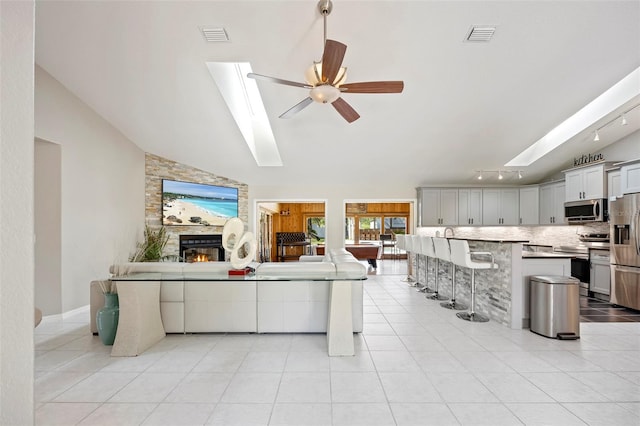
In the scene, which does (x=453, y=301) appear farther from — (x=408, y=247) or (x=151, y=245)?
(x=151, y=245)

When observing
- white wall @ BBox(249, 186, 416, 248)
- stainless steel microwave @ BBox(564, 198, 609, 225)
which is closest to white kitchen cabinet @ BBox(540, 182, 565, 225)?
stainless steel microwave @ BBox(564, 198, 609, 225)

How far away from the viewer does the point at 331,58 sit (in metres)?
2.66

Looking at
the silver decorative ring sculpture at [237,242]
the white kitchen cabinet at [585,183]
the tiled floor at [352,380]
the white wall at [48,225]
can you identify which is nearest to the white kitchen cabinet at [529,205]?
the white kitchen cabinet at [585,183]

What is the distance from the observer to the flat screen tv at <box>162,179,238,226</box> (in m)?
6.56

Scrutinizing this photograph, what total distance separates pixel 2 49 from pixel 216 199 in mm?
6567

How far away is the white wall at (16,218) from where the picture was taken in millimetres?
916

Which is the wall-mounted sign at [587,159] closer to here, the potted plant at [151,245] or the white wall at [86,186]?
the potted plant at [151,245]

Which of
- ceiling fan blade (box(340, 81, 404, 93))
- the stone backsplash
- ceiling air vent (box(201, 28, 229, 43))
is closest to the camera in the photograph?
ceiling fan blade (box(340, 81, 404, 93))

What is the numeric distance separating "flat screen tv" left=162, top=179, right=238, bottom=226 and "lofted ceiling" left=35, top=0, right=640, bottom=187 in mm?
887

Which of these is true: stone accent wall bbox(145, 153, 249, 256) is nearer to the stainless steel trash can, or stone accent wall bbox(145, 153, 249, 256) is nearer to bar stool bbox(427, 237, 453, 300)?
bar stool bbox(427, 237, 453, 300)

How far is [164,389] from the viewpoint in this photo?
2.33m

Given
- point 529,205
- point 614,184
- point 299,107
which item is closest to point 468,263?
point 299,107

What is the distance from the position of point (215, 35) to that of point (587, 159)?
285 inches

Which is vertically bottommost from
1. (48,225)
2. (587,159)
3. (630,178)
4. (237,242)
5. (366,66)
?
(237,242)
